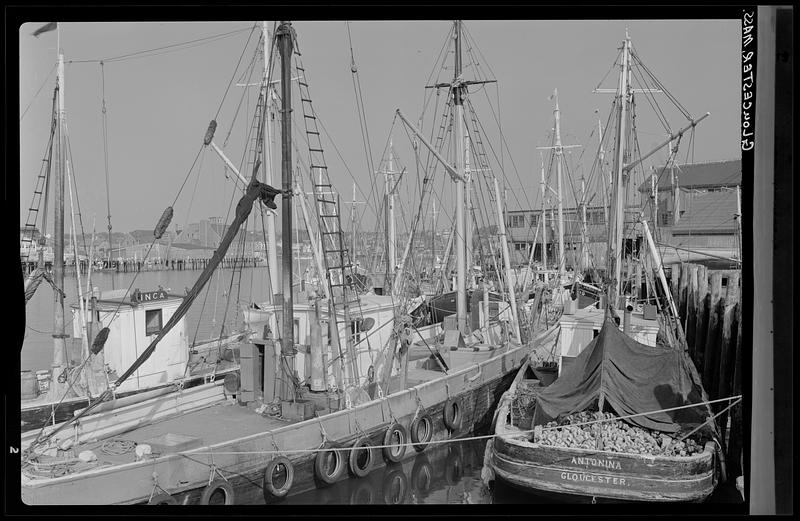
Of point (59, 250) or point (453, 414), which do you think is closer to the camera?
point (453, 414)

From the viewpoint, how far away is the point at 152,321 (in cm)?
1041

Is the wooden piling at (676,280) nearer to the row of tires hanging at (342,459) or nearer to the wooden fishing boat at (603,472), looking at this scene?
the row of tires hanging at (342,459)

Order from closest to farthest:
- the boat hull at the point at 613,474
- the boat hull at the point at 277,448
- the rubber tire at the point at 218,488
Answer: the boat hull at the point at 277,448 → the rubber tire at the point at 218,488 → the boat hull at the point at 613,474

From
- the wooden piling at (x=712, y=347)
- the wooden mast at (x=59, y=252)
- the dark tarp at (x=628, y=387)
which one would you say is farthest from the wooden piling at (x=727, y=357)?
the wooden mast at (x=59, y=252)

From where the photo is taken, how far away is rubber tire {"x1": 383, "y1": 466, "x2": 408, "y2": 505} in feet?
26.9

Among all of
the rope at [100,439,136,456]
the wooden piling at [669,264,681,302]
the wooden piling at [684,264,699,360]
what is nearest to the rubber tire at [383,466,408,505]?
the rope at [100,439,136,456]

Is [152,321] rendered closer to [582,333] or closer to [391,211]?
[582,333]

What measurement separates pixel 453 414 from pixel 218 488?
4314 mm

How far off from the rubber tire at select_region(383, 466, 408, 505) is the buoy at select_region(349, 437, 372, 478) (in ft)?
1.49

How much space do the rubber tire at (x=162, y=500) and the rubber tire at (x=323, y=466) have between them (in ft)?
5.82

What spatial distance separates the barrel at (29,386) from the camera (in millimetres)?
9546

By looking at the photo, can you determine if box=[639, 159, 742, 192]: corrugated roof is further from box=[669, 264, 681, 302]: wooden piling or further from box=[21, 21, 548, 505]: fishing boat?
box=[21, 21, 548, 505]: fishing boat

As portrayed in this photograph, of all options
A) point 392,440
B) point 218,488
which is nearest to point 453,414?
point 392,440
